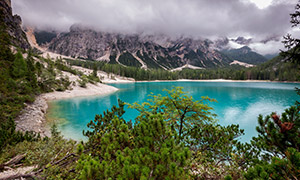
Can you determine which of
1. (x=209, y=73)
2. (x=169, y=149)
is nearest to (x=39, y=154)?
(x=169, y=149)

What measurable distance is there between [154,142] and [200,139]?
3114mm

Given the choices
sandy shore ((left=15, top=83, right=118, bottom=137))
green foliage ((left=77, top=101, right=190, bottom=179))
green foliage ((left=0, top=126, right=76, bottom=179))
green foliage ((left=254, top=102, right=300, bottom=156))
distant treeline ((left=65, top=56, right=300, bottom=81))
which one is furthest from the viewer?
distant treeline ((left=65, top=56, right=300, bottom=81))

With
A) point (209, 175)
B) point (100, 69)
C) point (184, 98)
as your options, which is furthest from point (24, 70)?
point (100, 69)

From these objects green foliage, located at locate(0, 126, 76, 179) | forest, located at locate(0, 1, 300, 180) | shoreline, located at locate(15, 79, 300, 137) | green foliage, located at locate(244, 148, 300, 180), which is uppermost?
green foliage, located at locate(244, 148, 300, 180)

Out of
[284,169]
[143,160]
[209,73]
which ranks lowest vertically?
[143,160]

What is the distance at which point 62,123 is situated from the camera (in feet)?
61.7

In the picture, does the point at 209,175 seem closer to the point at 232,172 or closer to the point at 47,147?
the point at 232,172

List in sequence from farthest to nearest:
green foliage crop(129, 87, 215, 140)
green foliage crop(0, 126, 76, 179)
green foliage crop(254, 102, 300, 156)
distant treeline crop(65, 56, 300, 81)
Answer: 1. distant treeline crop(65, 56, 300, 81)
2. green foliage crop(129, 87, 215, 140)
3. green foliage crop(0, 126, 76, 179)
4. green foliage crop(254, 102, 300, 156)

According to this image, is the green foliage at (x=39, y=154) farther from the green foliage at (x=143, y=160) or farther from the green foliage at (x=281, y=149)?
the green foliage at (x=281, y=149)

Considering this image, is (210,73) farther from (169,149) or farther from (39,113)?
(169,149)

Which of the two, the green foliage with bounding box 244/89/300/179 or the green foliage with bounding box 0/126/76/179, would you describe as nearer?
the green foliage with bounding box 244/89/300/179

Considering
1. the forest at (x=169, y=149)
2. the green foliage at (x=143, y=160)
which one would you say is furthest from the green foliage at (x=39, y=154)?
the green foliage at (x=143, y=160)

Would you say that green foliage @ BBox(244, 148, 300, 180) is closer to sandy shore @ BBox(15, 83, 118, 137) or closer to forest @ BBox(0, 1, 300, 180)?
forest @ BBox(0, 1, 300, 180)

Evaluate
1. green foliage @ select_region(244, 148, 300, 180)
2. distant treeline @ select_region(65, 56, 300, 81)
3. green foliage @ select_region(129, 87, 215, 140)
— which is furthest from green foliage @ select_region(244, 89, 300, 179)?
distant treeline @ select_region(65, 56, 300, 81)
